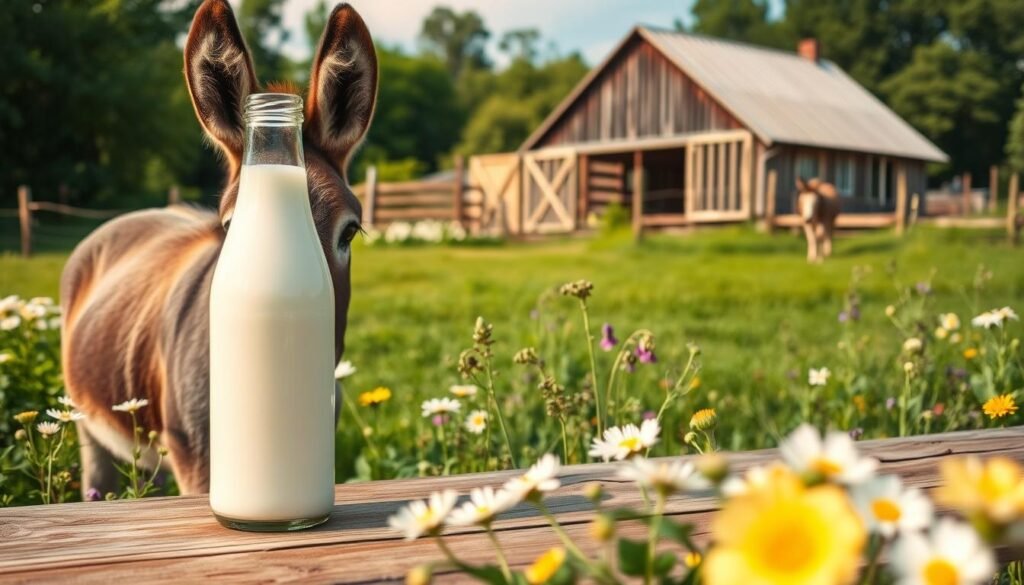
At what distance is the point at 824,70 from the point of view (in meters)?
28.1

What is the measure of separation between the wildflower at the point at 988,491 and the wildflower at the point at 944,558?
0.13ft

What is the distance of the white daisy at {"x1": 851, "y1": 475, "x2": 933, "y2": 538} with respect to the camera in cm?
77

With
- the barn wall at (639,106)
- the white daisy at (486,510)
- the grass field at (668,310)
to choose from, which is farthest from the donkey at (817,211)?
the white daisy at (486,510)

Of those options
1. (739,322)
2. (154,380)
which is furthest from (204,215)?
(739,322)

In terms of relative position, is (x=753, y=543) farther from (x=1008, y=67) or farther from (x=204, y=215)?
(x=1008, y=67)

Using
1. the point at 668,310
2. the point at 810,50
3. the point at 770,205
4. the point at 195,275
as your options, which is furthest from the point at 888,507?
Result: the point at 810,50

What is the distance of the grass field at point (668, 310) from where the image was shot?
432cm

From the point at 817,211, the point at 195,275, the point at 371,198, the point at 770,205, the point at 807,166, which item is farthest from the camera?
the point at 807,166

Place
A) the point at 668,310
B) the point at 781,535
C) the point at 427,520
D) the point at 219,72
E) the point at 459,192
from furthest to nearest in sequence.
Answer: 1. the point at 459,192
2. the point at 668,310
3. the point at 219,72
4. the point at 427,520
5. the point at 781,535

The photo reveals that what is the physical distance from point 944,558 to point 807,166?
2339 centimetres

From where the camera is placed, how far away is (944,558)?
728 mm

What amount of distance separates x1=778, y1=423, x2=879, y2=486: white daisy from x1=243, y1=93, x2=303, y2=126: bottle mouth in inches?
40.7

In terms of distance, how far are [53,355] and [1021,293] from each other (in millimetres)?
9152

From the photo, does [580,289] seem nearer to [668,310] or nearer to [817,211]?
[668,310]
